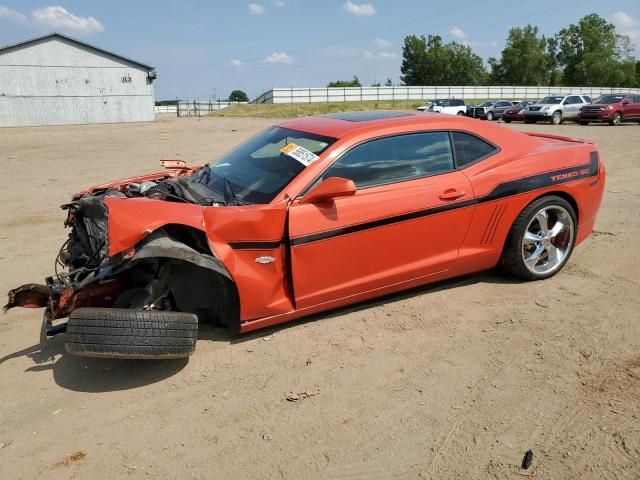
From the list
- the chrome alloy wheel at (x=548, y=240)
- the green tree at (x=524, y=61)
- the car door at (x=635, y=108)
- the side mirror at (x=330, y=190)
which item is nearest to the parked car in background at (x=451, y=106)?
the car door at (x=635, y=108)

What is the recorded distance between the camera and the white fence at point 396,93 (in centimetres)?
5438

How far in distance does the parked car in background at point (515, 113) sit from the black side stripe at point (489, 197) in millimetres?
27350

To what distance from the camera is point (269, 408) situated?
2.95 m

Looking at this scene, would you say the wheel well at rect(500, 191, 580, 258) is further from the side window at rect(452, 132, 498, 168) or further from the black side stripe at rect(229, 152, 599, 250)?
the side window at rect(452, 132, 498, 168)

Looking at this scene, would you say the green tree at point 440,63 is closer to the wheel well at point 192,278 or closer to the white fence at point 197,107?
the white fence at point 197,107

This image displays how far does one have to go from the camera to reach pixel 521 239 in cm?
432

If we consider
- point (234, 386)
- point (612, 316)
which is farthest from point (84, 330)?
point (612, 316)

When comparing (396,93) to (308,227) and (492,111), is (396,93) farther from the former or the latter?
(308,227)

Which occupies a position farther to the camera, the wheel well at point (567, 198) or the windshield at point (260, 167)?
the wheel well at point (567, 198)

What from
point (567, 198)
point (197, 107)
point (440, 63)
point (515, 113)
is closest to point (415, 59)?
point (440, 63)

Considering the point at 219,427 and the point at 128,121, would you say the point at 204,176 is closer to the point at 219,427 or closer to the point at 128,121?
the point at 219,427

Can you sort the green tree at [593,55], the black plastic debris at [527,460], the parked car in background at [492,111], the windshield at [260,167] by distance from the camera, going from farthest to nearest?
1. the green tree at [593,55]
2. the parked car in background at [492,111]
3. the windshield at [260,167]
4. the black plastic debris at [527,460]

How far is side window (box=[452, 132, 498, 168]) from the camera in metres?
4.15

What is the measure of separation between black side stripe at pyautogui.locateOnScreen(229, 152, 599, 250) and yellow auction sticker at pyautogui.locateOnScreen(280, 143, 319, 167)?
0.55 m
